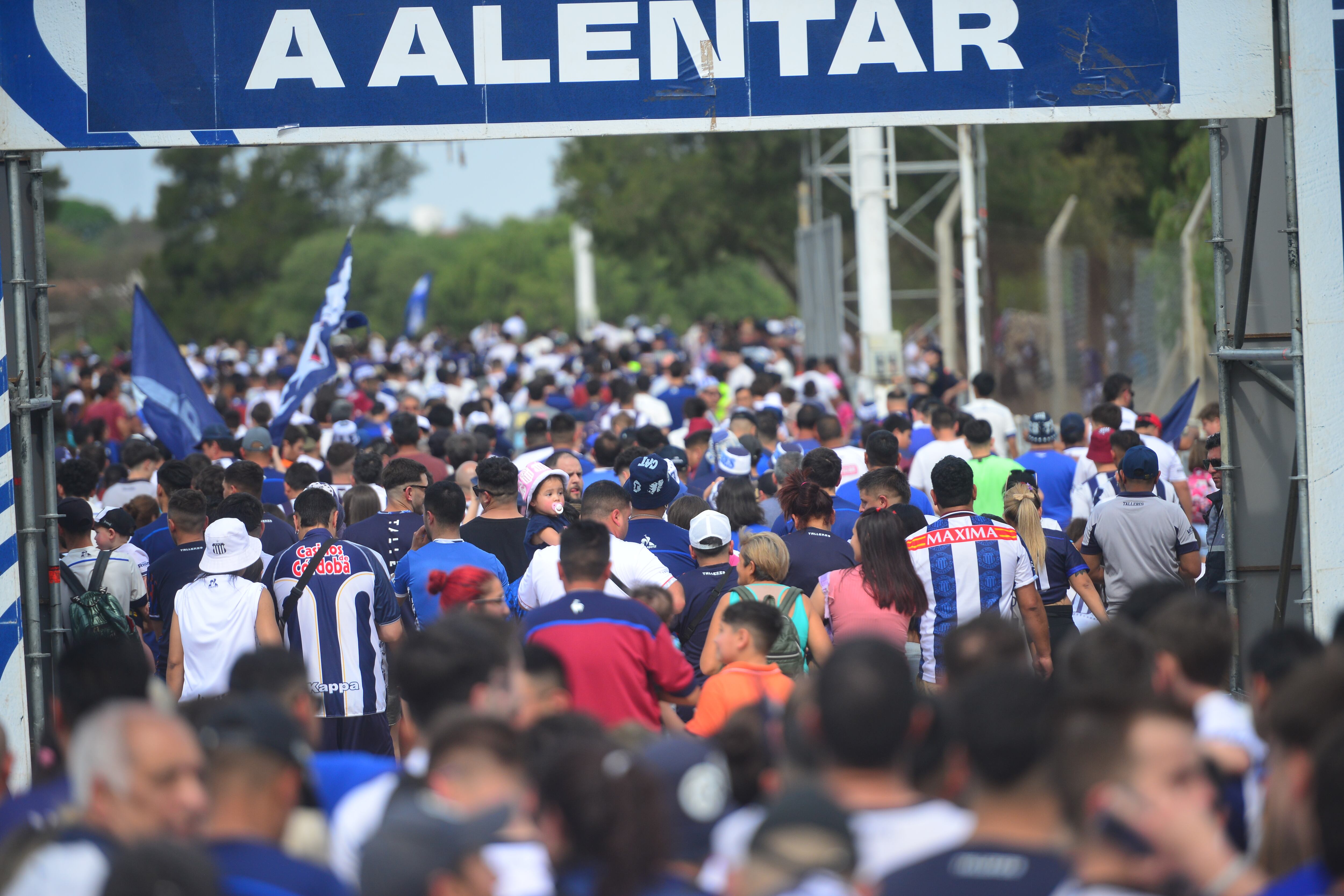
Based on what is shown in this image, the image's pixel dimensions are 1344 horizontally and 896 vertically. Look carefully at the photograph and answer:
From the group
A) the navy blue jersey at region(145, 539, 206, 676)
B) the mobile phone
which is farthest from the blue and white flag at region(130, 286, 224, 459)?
the mobile phone

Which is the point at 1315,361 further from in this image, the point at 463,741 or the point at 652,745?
the point at 463,741

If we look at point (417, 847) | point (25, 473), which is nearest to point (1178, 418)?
point (25, 473)

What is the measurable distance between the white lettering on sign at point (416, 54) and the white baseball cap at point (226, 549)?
241 cm

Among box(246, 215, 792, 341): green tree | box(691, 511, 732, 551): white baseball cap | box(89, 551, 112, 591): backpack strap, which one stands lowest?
box(89, 551, 112, 591): backpack strap

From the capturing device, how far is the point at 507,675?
426 cm

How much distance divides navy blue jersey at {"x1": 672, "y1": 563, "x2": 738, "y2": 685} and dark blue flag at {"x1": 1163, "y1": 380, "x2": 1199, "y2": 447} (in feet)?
19.9

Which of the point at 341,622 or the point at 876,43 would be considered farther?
the point at 876,43

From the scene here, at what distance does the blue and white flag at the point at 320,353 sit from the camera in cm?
1283

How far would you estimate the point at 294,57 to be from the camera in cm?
741

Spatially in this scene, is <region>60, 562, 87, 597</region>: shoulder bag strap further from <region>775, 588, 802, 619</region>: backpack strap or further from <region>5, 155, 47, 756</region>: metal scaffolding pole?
<region>775, 588, 802, 619</region>: backpack strap

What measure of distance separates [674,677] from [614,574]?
3.09 feet

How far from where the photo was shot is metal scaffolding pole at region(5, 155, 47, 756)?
278 inches

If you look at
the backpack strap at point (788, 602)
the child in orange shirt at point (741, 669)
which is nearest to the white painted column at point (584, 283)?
the backpack strap at point (788, 602)

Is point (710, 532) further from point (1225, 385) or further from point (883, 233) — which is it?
point (883, 233)
